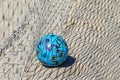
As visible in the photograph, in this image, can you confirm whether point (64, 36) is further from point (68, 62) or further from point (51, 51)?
point (51, 51)

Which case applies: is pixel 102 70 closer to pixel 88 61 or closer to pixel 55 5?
pixel 88 61

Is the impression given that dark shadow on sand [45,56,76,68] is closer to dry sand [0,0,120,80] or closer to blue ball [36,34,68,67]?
dry sand [0,0,120,80]

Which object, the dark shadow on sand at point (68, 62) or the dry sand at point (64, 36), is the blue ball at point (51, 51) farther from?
the dark shadow on sand at point (68, 62)

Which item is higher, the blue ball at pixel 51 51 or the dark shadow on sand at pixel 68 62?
the blue ball at pixel 51 51

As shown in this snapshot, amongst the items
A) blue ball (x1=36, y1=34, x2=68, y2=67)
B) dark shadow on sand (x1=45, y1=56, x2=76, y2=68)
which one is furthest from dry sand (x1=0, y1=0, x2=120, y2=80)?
blue ball (x1=36, y1=34, x2=68, y2=67)

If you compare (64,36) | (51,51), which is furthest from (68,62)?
(64,36)

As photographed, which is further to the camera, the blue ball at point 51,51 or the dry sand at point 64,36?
the dry sand at point 64,36

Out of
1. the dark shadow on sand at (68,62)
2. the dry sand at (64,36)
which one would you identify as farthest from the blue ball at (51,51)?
the dark shadow on sand at (68,62)

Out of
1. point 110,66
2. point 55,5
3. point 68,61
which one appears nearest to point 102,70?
point 110,66
